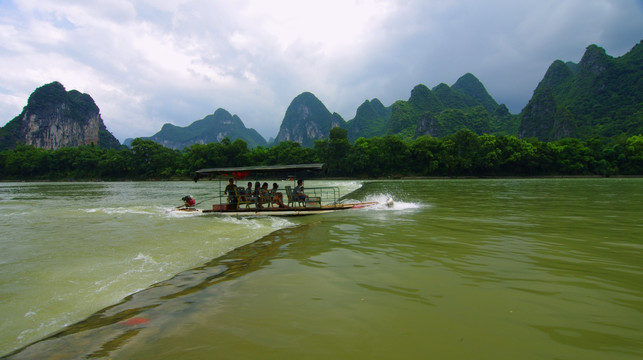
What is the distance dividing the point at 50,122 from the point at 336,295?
183309 millimetres

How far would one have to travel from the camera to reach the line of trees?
63.9 m

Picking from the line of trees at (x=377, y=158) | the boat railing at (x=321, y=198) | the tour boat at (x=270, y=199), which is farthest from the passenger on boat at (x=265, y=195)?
the line of trees at (x=377, y=158)

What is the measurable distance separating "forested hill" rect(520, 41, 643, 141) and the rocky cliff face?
19512 centimetres

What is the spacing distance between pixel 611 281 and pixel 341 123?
191m

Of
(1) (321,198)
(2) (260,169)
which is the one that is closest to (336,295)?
(2) (260,169)

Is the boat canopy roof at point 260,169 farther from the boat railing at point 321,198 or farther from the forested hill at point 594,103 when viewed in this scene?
the forested hill at point 594,103

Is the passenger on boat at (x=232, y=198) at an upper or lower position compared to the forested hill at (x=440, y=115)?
lower

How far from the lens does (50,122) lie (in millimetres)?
137375

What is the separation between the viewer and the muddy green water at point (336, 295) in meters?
2.97

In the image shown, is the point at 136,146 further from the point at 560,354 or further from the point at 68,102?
the point at 560,354

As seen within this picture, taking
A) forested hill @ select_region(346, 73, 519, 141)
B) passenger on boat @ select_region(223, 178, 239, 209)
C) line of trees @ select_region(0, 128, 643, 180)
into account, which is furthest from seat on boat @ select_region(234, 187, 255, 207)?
forested hill @ select_region(346, 73, 519, 141)

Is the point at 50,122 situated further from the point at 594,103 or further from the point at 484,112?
the point at 594,103

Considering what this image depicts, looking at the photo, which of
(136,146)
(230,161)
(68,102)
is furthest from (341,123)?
(68,102)

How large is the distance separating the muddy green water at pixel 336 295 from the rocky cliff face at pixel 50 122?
173 metres
